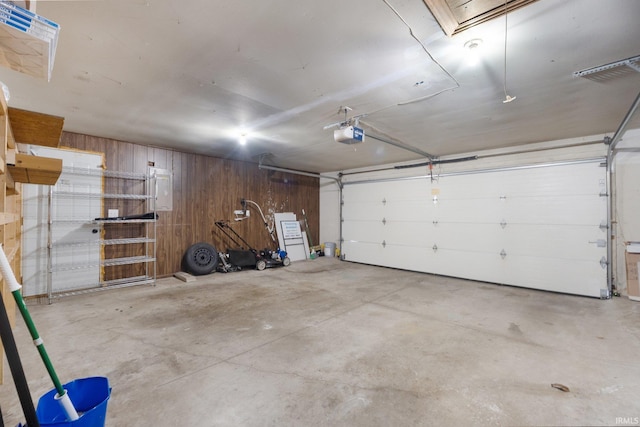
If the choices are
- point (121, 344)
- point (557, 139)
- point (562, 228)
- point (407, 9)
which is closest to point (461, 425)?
point (407, 9)

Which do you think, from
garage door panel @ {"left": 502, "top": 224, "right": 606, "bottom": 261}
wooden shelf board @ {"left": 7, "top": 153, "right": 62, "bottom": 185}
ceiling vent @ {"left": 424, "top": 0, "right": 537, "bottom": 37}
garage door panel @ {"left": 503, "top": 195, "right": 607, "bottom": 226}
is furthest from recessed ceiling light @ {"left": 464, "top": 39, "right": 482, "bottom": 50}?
garage door panel @ {"left": 502, "top": 224, "right": 606, "bottom": 261}

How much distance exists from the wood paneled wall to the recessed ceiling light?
17.2 ft

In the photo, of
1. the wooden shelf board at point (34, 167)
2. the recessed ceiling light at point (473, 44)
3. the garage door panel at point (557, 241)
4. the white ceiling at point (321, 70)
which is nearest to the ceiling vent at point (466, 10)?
the white ceiling at point (321, 70)

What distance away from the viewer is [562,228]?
454 cm

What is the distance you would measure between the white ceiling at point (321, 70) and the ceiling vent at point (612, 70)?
0.07 meters

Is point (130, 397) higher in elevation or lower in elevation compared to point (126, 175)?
lower

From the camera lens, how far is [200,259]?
5.55 m

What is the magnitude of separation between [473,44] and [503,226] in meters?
4.03

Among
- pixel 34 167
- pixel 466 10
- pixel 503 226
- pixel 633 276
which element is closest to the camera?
pixel 466 10

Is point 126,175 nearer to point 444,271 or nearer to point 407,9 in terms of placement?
point 407,9

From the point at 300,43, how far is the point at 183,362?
8.90ft

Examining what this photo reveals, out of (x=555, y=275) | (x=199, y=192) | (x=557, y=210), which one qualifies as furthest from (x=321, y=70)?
(x=555, y=275)

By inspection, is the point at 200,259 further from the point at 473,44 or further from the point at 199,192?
the point at 473,44

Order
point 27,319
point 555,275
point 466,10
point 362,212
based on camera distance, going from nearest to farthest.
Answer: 1. point 27,319
2. point 466,10
3. point 555,275
4. point 362,212
